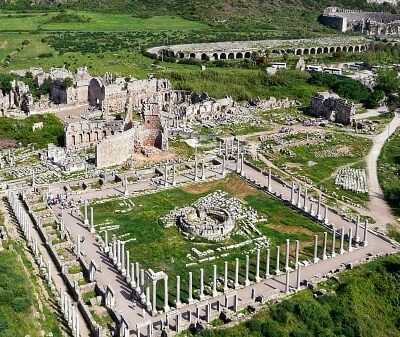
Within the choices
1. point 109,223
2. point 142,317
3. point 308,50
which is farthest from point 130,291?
point 308,50

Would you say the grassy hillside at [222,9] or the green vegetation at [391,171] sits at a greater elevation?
the grassy hillside at [222,9]

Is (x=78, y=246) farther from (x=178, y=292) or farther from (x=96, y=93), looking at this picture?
(x=96, y=93)

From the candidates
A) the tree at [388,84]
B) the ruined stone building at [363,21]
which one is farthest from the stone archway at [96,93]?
the ruined stone building at [363,21]

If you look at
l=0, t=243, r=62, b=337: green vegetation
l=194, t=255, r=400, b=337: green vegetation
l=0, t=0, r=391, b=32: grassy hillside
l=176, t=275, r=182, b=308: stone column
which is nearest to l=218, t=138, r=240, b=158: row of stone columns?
l=194, t=255, r=400, b=337: green vegetation

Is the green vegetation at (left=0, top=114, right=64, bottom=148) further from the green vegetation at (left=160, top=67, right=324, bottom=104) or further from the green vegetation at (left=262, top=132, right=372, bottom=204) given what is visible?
the green vegetation at (left=160, top=67, right=324, bottom=104)

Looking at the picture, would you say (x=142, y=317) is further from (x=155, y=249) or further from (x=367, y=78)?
(x=367, y=78)

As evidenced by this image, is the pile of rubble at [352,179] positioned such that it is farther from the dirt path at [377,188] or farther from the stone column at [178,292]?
the stone column at [178,292]
